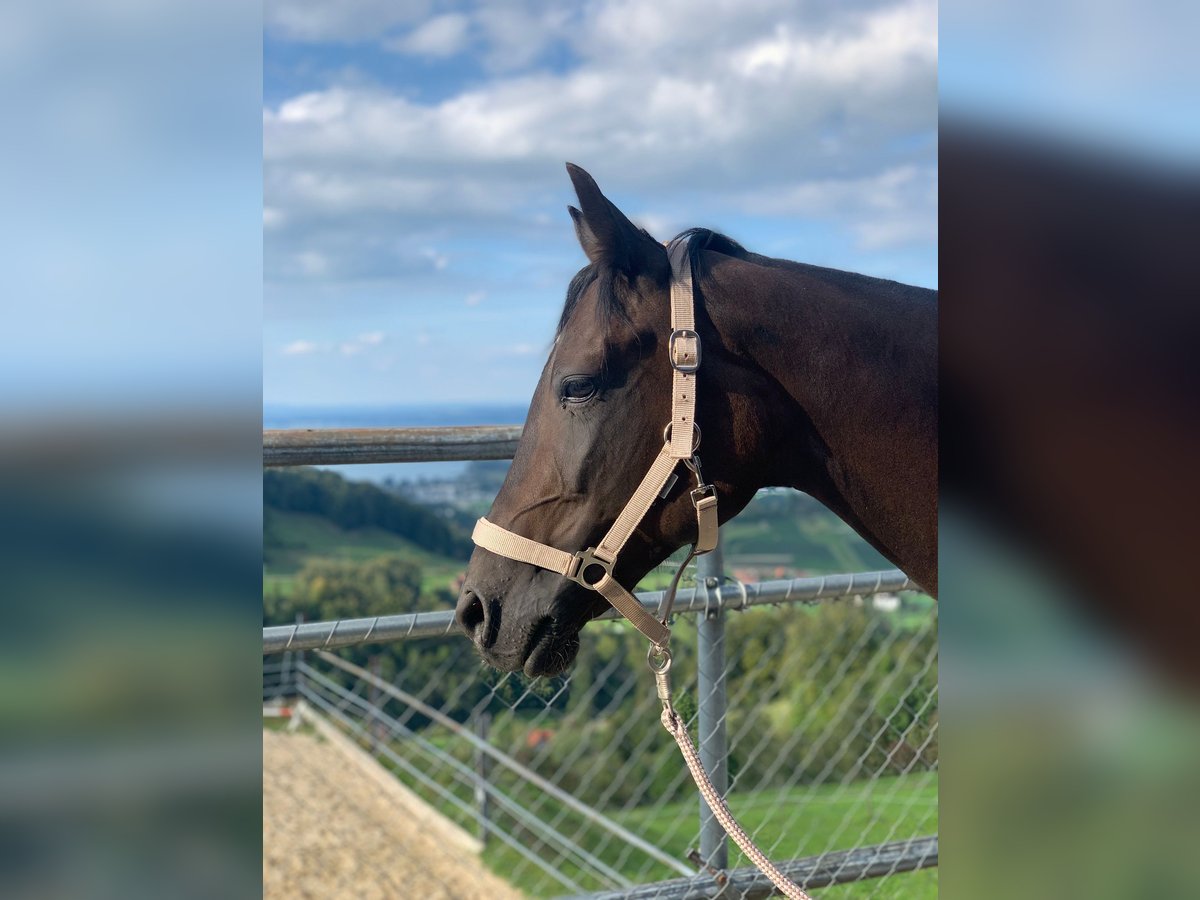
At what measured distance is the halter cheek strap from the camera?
1575mm

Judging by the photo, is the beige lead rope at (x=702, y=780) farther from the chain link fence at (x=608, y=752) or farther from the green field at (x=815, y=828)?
the green field at (x=815, y=828)

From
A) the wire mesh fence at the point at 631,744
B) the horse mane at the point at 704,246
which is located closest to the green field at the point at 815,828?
the wire mesh fence at the point at 631,744

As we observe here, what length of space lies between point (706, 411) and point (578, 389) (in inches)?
→ 8.7

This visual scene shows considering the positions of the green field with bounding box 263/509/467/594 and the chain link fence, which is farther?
the green field with bounding box 263/509/467/594

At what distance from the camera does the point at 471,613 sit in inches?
66.1

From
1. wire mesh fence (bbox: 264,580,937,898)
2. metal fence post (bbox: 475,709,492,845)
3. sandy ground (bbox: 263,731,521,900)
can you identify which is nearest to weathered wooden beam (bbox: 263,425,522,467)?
wire mesh fence (bbox: 264,580,937,898)

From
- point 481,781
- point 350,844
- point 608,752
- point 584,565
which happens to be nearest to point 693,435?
point 584,565

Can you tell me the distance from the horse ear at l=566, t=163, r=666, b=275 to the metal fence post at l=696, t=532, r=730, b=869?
0.90 metres

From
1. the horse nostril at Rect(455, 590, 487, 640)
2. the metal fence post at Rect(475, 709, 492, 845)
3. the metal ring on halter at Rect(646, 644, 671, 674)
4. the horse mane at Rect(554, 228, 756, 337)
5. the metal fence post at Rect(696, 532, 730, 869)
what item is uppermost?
the horse mane at Rect(554, 228, 756, 337)

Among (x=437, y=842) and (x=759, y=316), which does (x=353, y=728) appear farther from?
(x=759, y=316)

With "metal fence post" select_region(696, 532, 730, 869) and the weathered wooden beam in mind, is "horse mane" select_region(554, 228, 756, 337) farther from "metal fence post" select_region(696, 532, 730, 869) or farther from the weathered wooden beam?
"metal fence post" select_region(696, 532, 730, 869)
